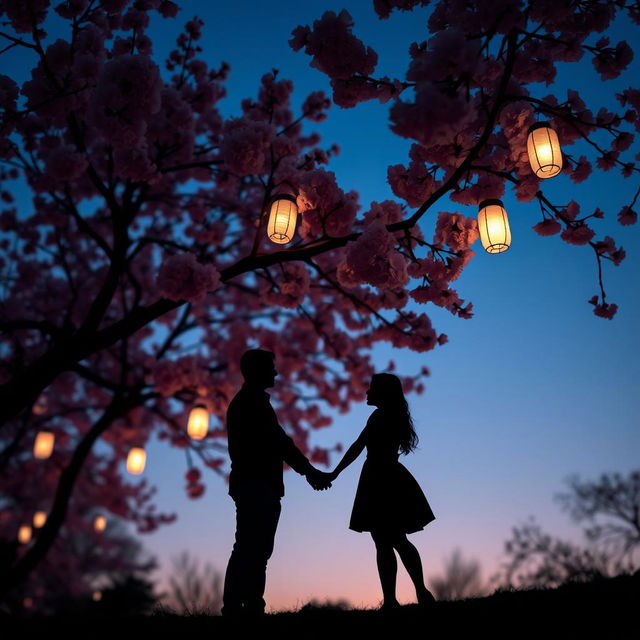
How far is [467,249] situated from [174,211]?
814cm

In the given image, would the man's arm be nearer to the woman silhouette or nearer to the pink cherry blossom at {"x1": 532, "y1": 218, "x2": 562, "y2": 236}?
the woman silhouette

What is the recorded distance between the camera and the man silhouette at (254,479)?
10.2 ft

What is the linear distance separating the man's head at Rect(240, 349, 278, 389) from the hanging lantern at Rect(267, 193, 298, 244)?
150 cm

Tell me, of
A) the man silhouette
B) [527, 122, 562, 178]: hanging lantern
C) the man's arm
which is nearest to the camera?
the man silhouette

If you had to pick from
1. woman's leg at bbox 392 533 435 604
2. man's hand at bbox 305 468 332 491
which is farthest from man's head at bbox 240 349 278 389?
woman's leg at bbox 392 533 435 604

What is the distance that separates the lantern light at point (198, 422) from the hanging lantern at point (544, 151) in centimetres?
598

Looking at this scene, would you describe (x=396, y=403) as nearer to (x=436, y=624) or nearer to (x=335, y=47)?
(x=436, y=624)

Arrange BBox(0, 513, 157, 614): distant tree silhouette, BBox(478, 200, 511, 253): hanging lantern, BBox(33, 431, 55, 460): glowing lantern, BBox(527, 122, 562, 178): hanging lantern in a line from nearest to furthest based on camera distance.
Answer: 1. BBox(527, 122, 562, 178): hanging lantern
2. BBox(478, 200, 511, 253): hanging lantern
3. BBox(33, 431, 55, 460): glowing lantern
4. BBox(0, 513, 157, 614): distant tree silhouette

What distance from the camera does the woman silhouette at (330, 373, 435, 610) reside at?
3.50m

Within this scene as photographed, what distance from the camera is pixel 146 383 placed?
7590 millimetres

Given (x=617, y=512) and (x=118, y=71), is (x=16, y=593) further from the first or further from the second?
(x=617, y=512)

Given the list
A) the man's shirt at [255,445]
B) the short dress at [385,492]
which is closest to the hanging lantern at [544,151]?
the short dress at [385,492]

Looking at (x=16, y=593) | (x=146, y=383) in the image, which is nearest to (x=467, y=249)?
(x=146, y=383)

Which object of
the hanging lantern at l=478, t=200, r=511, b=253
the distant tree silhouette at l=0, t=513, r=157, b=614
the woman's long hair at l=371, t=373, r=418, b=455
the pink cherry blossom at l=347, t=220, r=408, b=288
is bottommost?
the distant tree silhouette at l=0, t=513, r=157, b=614
